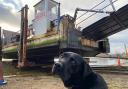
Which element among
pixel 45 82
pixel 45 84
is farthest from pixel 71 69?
pixel 45 82

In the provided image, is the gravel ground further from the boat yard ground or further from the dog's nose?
the dog's nose

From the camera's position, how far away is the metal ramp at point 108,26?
1496 cm

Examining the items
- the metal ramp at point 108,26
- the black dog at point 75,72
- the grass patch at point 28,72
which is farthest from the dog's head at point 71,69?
the grass patch at point 28,72

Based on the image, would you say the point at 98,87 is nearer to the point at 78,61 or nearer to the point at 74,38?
the point at 78,61

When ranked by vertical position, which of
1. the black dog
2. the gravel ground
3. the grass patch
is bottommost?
the gravel ground

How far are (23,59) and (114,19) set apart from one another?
21.8 ft

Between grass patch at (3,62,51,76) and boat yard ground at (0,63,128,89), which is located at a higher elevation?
grass patch at (3,62,51,76)

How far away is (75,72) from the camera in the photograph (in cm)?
375

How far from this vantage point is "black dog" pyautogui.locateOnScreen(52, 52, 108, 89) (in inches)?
147

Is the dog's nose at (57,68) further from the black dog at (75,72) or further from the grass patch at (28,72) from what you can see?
the grass patch at (28,72)

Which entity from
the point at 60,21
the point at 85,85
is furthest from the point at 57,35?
the point at 85,85

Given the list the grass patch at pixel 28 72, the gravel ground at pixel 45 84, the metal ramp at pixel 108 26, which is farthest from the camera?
the grass patch at pixel 28 72

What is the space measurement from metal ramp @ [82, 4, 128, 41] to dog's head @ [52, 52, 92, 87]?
36.0 ft

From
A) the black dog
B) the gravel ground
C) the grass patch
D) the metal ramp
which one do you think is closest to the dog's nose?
the black dog
